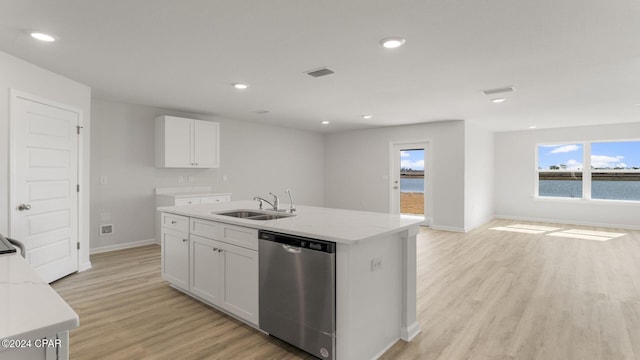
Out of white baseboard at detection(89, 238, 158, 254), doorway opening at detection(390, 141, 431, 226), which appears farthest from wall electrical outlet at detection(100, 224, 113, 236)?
doorway opening at detection(390, 141, 431, 226)

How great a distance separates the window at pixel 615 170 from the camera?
6910 mm

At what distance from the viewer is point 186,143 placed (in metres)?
5.42

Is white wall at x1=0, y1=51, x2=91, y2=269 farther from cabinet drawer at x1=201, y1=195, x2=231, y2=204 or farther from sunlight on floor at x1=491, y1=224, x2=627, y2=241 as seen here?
sunlight on floor at x1=491, y1=224, x2=627, y2=241

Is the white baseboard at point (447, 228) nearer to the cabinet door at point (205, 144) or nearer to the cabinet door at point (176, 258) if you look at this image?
the cabinet door at point (205, 144)

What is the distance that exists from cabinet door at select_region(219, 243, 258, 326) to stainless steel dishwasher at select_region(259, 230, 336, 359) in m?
0.10

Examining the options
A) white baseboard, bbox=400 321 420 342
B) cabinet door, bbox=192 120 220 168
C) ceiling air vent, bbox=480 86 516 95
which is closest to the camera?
white baseboard, bbox=400 321 420 342

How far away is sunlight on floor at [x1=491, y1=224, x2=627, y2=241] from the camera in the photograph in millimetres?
5934

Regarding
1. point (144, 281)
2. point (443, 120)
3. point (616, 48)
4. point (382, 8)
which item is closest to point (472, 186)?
point (443, 120)

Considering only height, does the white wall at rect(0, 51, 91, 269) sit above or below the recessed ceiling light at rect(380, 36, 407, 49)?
below

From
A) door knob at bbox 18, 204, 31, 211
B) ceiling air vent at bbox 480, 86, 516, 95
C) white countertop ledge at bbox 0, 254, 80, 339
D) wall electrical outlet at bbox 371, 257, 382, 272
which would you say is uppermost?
ceiling air vent at bbox 480, 86, 516, 95

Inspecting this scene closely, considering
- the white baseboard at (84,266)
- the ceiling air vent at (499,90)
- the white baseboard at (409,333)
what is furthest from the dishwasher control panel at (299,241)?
the ceiling air vent at (499,90)

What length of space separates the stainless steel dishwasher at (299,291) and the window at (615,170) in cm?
812

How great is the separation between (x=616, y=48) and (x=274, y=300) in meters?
3.51

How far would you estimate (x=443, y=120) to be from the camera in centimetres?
657
